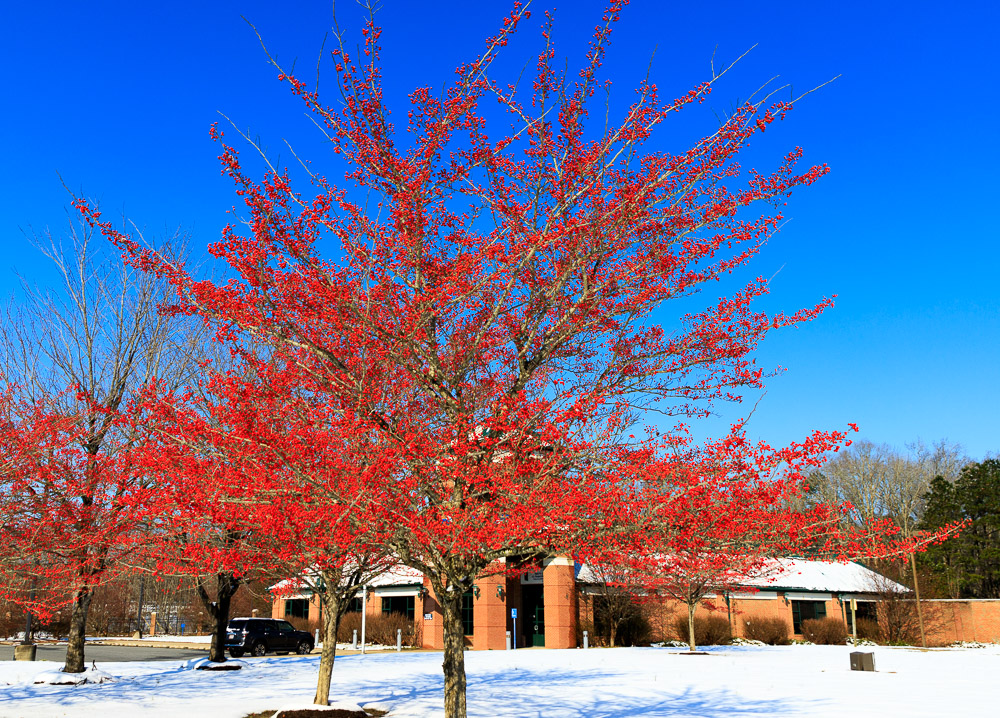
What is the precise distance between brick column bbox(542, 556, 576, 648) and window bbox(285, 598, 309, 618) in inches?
642

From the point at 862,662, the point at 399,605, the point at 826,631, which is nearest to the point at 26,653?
the point at 399,605

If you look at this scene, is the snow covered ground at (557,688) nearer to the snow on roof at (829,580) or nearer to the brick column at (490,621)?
the brick column at (490,621)

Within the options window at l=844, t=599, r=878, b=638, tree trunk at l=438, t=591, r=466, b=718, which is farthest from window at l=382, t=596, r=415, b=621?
tree trunk at l=438, t=591, r=466, b=718

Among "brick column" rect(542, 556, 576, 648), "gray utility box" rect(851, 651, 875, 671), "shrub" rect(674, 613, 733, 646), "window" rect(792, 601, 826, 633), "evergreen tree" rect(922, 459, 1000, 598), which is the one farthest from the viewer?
"evergreen tree" rect(922, 459, 1000, 598)

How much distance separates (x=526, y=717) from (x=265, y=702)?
5.91 m

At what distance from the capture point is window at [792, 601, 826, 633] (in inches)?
1719

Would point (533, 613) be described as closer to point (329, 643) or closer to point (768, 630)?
point (768, 630)

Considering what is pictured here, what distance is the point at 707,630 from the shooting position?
127 ft

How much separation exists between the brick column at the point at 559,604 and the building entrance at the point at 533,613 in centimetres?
76

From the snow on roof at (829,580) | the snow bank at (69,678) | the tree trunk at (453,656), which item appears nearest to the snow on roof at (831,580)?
the snow on roof at (829,580)

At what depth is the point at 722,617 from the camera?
131ft

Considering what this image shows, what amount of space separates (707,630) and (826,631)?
8.44 metres

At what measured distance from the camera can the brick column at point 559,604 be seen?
34875mm

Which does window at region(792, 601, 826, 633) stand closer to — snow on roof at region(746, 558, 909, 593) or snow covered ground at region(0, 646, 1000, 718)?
snow on roof at region(746, 558, 909, 593)
